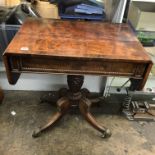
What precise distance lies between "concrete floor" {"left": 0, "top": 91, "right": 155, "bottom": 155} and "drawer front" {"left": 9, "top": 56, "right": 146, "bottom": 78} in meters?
0.60

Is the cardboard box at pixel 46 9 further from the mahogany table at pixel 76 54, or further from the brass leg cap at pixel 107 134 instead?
the brass leg cap at pixel 107 134

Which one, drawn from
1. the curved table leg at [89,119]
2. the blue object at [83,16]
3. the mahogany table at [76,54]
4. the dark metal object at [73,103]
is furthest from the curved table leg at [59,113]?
the blue object at [83,16]

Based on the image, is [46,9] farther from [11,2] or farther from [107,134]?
A: [107,134]

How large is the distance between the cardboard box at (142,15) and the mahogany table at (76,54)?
0.93ft

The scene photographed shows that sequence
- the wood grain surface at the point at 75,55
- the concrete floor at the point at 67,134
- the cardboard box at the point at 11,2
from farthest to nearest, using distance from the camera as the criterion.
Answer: the cardboard box at the point at 11,2 < the concrete floor at the point at 67,134 < the wood grain surface at the point at 75,55

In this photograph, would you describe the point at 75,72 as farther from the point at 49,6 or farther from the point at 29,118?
the point at 29,118

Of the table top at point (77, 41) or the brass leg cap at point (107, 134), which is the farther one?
the brass leg cap at point (107, 134)

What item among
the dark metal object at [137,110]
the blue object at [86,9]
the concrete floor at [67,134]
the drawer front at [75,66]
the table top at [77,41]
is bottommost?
the concrete floor at [67,134]

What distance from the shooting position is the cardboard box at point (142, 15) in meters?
1.38

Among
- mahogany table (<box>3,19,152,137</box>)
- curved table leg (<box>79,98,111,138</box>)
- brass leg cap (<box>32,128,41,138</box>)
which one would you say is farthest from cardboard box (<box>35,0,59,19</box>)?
brass leg cap (<box>32,128,41,138</box>)

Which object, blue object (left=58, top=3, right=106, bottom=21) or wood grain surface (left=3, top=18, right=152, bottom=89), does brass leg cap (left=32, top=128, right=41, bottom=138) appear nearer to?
wood grain surface (left=3, top=18, right=152, bottom=89)

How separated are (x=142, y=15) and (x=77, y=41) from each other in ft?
1.91

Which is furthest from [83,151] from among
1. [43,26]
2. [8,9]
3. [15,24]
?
[8,9]

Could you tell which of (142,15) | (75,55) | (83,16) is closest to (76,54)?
(75,55)
